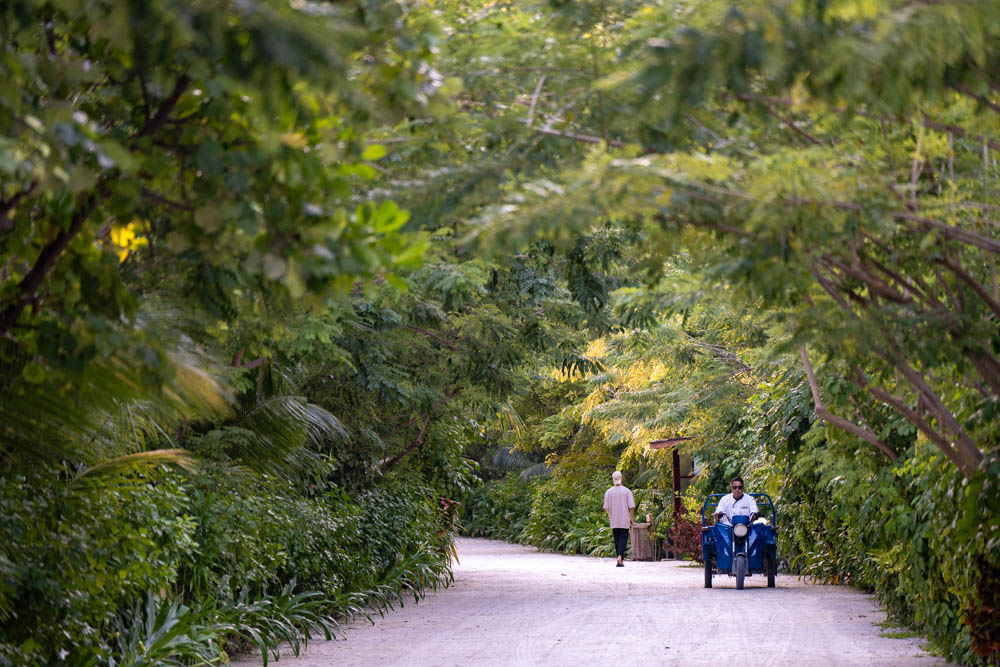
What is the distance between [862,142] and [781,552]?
16.9 meters

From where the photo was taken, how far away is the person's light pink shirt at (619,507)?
26031 millimetres

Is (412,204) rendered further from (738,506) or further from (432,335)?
(738,506)

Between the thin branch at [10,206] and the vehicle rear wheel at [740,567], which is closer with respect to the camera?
the thin branch at [10,206]

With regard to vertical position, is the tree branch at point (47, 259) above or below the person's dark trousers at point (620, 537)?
above

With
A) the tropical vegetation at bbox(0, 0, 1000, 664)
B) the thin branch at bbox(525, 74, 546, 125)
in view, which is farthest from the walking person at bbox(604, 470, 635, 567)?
the thin branch at bbox(525, 74, 546, 125)

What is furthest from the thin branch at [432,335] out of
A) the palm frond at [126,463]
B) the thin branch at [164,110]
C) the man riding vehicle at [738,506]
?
the thin branch at [164,110]

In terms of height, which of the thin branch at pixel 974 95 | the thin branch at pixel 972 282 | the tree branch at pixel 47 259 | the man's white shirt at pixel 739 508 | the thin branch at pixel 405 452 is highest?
the thin branch at pixel 974 95

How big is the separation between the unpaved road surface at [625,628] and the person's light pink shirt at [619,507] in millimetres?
5354

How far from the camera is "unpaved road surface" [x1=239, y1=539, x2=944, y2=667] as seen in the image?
1054 centimetres

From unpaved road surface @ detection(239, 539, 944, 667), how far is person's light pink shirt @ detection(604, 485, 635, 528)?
5.35 metres

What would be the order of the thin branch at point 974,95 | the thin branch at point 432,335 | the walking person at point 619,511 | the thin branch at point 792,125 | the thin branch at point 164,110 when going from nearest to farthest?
the thin branch at point 164,110 → the thin branch at point 974,95 → the thin branch at point 792,125 → the thin branch at point 432,335 → the walking person at point 619,511

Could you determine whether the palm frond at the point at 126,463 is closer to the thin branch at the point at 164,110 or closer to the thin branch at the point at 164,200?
the thin branch at the point at 164,200

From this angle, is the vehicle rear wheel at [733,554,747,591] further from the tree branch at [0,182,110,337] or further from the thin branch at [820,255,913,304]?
the tree branch at [0,182,110,337]

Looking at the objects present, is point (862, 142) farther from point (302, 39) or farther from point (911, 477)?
point (911, 477)
